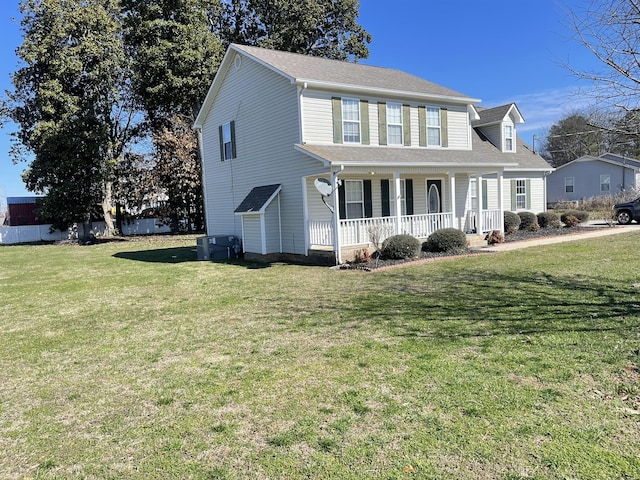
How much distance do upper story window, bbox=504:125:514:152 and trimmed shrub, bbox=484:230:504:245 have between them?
8.00 metres

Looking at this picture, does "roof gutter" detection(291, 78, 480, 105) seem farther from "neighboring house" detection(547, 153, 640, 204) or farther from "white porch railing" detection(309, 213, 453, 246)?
"neighboring house" detection(547, 153, 640, 204)

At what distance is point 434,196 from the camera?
1842 cm

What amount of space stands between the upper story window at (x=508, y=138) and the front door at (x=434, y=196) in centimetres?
685

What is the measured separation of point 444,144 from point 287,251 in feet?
25.2

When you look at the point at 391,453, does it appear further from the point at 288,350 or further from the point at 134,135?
the point at 134,135

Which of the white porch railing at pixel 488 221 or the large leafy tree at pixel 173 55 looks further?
the large leafy tree at pixel 173 55

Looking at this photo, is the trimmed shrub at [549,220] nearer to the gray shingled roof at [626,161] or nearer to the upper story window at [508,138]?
the upper story window at [508,138]

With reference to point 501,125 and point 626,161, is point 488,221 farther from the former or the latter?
point 626,161

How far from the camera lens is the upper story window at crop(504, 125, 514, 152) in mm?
22847

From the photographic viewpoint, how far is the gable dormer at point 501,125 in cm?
2234

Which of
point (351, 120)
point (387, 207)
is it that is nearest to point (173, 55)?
point (351, 120)

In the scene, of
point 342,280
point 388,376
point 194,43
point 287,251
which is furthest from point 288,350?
point 194,43

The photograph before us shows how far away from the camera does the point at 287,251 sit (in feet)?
52.1

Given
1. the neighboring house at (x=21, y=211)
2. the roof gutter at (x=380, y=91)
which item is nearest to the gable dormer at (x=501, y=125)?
the roof gutter at (x=380, y=91)
